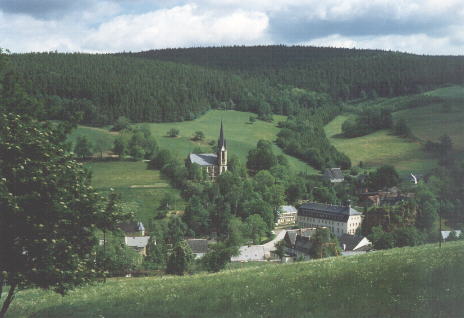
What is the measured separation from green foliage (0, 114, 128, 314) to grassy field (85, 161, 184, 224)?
68.8 metres

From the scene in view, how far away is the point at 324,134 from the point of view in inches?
6235

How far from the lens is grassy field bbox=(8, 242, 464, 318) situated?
1381 centimetres

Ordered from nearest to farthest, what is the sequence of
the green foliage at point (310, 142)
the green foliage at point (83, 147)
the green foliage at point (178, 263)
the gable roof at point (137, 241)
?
the green foliage at point (178, 263)
the gable roof at point (137, 241)
the green foliage at point (83, 147)
the green foliage at point (310, 142)

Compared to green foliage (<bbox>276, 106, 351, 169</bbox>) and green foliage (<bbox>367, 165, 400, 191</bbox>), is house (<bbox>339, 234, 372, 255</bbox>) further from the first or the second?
green foliage (<bbox>276, 106, 351, 169</bbox>)

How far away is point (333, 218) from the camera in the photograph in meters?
96.0

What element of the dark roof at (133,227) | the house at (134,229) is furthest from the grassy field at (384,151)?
the dark roof at (133,227)

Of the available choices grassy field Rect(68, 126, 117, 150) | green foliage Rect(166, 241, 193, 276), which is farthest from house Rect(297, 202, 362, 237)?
green foliage Rect(166, 241, 193, 276)

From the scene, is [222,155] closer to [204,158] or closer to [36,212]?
[204,158]

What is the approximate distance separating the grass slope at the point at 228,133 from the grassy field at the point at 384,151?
523 inches

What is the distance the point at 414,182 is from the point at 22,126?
294ft

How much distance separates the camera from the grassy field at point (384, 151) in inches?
3682

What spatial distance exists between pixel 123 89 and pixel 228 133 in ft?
118

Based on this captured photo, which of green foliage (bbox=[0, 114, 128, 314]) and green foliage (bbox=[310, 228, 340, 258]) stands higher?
green foliage (bbox=[0, 114, 128, 314])

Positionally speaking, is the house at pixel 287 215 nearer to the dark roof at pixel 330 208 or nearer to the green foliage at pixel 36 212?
the dark roof at pixel 330 208
